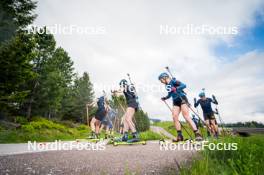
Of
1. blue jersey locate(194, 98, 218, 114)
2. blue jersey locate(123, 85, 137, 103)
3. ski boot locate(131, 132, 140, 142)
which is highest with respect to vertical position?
blue jersey locate(123, 85, 137, 103)

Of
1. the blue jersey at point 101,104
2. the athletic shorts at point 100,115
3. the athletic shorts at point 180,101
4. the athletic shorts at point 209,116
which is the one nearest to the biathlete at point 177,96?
the athletic shorts at point 180,101

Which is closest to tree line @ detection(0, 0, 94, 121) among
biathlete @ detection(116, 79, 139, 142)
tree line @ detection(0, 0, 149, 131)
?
tree line @ detection(0, 0, 149, 131)

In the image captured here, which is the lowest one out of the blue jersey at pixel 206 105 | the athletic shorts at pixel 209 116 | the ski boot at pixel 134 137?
the ski boot at pixel 134 137

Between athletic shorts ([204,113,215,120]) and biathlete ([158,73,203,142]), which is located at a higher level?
biathlete ([158,73,203,142])

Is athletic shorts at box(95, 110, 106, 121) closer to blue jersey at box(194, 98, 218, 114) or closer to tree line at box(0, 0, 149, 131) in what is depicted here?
tree line at box(0, 0, 149, 131)

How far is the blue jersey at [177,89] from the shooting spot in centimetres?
755

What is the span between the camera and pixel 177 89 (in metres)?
7.57

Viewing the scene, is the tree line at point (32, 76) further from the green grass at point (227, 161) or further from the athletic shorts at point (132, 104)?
the green grass at point (227, 161)

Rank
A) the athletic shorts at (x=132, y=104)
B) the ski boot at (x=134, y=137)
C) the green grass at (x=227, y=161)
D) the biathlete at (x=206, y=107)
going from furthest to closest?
the biathlete at (x=206, y=107) < the athletic shorts at (x=132, y=104) < the ski boot at (x=134, y=137) < the green grass at (x=227, y=161)

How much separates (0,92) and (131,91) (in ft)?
33.9

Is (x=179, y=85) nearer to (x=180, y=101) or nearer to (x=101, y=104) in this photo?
(x=180, y=101)

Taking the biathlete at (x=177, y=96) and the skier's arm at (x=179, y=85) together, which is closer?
the biathlete at (x=177, y=96)

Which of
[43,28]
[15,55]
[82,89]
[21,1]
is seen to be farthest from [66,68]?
[15,55]

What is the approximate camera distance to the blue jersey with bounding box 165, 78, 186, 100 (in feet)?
24.8
